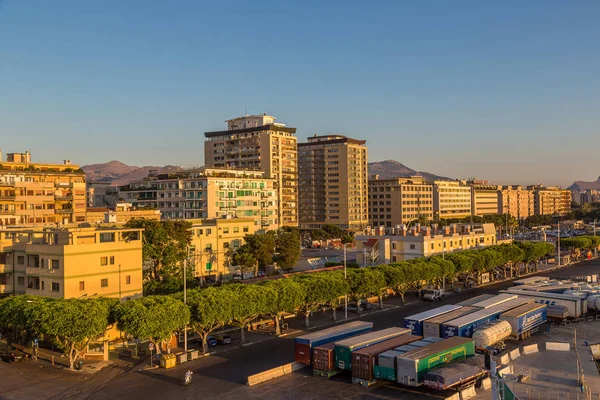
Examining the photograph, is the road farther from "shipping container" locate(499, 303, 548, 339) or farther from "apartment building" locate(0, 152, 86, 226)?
"apartment building" locate(0, 152, 86, 226)

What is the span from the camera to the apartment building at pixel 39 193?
98562 millimetres

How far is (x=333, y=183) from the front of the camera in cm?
18812

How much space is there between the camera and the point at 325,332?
4628 cm

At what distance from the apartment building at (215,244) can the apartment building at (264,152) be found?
60129 millimetres

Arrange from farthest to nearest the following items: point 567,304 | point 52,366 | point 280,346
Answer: point 567,304, point 280,346, point 52,366

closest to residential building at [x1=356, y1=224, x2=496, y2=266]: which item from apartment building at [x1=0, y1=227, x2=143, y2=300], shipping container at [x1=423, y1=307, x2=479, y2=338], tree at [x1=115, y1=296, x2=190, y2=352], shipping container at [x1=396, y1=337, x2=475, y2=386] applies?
shipping container at [x1=423, y1=307, x2=479, y2=338]

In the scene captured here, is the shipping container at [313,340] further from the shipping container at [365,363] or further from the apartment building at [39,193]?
the apartment building at [39,193]

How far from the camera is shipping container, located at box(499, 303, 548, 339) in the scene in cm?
5275

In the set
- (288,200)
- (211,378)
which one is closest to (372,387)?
(211,378)

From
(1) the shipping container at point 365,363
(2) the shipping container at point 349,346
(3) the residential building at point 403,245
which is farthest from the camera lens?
(3) the residential building at point 403,245

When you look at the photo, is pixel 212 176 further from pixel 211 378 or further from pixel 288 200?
pixel 211 378

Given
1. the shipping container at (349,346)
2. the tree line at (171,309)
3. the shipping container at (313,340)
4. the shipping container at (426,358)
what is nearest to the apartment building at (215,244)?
the tree line at (171,309)

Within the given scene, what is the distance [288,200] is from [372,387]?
126 meters

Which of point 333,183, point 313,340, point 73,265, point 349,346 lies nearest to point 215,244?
point 73,265
